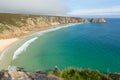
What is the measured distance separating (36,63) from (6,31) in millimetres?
45800

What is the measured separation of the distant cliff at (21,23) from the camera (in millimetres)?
83500

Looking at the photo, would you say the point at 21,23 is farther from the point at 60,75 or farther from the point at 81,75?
the point at 81,75

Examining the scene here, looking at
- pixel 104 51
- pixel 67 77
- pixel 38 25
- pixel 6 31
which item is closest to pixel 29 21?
pixel 38 25

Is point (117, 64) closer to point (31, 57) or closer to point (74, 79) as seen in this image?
point (31, 57)

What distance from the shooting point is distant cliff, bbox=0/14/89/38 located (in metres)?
83.5

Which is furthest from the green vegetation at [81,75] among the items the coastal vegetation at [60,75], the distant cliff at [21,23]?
the distant cliff at [21,23]

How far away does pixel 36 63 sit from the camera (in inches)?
1572

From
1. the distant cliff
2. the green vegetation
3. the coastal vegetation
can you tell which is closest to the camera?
the coastal vegetation

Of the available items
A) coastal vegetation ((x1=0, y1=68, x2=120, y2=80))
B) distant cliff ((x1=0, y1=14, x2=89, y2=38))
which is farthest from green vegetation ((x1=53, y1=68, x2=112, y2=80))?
distant cliff ((x1=0, y1=14, x2=89, y2=38))

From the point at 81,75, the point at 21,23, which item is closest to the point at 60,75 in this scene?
the point at 81,75

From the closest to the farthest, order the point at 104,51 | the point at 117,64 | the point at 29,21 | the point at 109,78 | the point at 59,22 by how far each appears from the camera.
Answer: the point at 109,78, the point at 117,64, the point at 104,51, the point at 29,21, the point at 59,22

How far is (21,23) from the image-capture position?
109312mm

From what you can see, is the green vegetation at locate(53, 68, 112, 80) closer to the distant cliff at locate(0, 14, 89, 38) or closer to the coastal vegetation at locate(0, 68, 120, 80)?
the coastal vegetation at locate(0, 68, 120, 80)

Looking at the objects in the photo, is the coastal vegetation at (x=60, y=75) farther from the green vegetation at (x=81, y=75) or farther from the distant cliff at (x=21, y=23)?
the distant cliff at (x=21, y=23)
